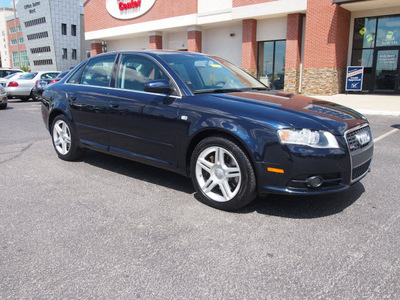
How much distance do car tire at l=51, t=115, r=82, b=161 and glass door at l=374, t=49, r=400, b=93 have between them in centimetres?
1723

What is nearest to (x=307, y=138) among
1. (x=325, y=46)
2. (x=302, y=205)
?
(x=302, y=205)

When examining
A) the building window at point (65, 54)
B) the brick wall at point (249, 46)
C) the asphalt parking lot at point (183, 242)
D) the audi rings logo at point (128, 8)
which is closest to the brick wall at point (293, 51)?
the brick wall at point (249, 46)

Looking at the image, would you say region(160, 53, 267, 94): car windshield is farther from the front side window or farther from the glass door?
the glass door

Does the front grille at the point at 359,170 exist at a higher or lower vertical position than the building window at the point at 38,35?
lower

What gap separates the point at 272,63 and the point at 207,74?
60.3 feet

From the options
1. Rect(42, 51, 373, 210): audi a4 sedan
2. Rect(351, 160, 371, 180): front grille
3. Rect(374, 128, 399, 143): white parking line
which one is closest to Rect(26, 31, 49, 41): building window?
Rect(374, 128, 399, 143): white parking line

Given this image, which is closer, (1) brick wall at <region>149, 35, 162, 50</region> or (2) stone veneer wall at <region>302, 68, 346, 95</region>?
(2) stone veneer wall at <region>302, 68, 346, 95</region>

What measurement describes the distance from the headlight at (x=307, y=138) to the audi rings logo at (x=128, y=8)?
995 inches

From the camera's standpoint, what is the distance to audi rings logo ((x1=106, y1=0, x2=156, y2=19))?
2642 centimetres

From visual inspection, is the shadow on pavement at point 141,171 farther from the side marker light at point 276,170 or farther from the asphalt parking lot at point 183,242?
the side marker light at point 276,170

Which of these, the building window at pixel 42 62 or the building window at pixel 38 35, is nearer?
the building window at pixel 38 35

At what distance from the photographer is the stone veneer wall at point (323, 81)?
703 inches

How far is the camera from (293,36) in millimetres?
19344

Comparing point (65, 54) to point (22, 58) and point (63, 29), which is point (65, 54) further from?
point (22, 58)
